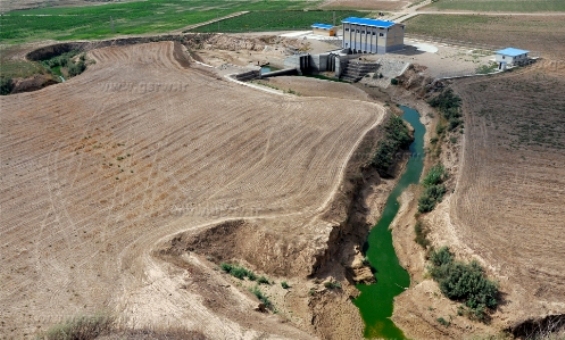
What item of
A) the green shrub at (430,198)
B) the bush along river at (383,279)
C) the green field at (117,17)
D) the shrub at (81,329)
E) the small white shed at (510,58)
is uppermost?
the green field at (117,17)

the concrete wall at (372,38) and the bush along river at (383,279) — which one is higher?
the concrete wall at (372,38)

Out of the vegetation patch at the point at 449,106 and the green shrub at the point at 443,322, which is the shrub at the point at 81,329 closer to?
the green shrub at the point at 443,322

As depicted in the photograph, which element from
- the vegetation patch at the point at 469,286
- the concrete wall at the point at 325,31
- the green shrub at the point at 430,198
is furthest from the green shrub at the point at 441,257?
the concrete wall at the point at 325,31

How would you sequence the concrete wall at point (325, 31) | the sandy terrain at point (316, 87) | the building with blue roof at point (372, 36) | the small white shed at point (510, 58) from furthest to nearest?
the concrete wall at point (325, 31)
the building with blue roof at point (372, 36)
the small white shed at point (510, 58)
the sandy terrain at point (316, 87)

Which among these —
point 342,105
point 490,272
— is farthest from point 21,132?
point 490,272

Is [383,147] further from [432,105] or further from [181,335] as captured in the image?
[181,335]

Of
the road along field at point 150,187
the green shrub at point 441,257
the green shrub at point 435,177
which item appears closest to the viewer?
the road along field at point 150,187

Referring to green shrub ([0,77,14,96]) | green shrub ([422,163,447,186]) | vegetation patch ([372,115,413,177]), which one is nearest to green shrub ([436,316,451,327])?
green shrub ([422,163,447,186])
